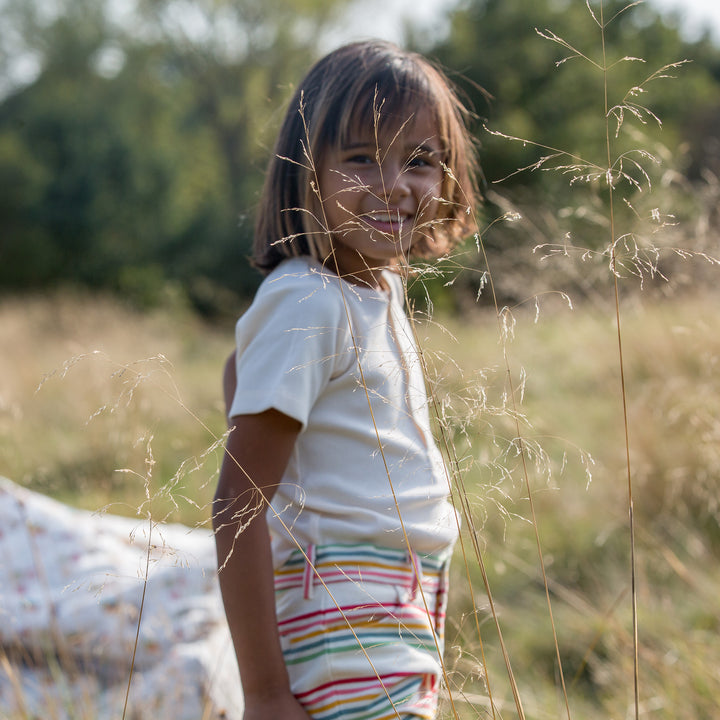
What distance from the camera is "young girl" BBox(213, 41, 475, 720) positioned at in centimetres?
96

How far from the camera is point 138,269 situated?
1602 centimetres

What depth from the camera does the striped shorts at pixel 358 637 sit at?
1.00 m

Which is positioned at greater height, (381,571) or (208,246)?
(381,571)

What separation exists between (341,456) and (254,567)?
0.19m

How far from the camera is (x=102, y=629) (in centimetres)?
202

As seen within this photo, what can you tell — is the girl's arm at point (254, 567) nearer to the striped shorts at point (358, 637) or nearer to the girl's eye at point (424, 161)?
the striped shorts at point (358, 637)

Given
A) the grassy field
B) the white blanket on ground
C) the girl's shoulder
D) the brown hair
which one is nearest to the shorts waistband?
the grassy field

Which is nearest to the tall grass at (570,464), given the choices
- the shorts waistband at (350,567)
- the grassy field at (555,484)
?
the grassy field at (555,484)

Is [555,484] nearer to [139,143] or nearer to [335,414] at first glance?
[335,414]

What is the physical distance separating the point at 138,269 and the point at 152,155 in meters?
2.44

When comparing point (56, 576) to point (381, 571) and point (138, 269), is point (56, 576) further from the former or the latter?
point (138, 269)

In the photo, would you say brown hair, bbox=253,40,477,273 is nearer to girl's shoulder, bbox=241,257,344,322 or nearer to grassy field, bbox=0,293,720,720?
girl's shoulder, bbox=241,257,344,322

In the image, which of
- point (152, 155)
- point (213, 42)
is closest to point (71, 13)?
point (213, 42)

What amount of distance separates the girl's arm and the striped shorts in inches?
2.2
